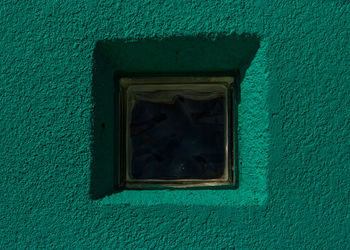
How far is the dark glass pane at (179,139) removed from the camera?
163 cm

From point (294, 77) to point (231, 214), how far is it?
1.95 ft

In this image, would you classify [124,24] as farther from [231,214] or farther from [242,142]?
[231,214]

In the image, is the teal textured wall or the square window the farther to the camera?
the square window

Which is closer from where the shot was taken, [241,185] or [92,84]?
[92,84]

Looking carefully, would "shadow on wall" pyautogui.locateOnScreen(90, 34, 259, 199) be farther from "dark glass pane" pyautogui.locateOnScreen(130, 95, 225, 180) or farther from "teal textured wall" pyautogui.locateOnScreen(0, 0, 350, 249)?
"dark glass pane" pyautogui.locateOnScreen(130, 95, 225, 180)

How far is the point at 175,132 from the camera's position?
1638 mm

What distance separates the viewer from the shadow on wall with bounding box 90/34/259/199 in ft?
4.75

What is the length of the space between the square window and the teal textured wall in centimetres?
17

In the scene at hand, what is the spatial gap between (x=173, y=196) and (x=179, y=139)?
0.91 ft

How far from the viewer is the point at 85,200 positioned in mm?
1434

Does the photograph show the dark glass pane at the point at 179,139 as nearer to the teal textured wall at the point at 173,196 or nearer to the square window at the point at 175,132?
the square window at the point at 175,132

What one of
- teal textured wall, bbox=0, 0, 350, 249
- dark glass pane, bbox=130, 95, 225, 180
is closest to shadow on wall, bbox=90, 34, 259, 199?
teal textured wall, bbox=0, 0, 350, 249

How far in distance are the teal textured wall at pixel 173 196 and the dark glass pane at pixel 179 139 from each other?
0.19 metres

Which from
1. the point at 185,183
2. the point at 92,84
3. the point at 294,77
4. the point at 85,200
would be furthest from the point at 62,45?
the point at 294,77
